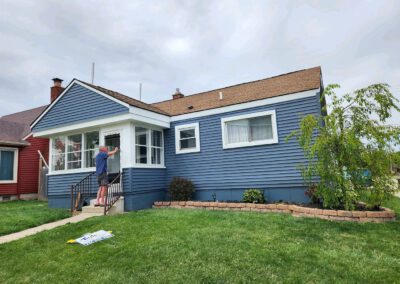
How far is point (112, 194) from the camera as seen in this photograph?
27.7 feet

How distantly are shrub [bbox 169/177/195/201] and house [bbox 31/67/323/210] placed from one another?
1.53 ft

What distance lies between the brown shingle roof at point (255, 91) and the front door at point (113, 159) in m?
2.56

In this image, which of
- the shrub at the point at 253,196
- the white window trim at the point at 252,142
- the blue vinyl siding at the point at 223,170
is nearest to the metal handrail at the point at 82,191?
the blue vinyl siding at the point at 223,170

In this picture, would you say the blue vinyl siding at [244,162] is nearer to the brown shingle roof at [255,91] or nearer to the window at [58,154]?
the brown shingle roof at [255,91]

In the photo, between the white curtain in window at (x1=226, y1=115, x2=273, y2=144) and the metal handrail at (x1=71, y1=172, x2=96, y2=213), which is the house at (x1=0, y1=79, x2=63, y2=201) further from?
the white curtain in window at (x1=226, y1=115, x2=273, y2=144)

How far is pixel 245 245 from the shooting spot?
4.33m

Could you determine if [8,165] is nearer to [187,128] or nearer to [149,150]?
[149,150]

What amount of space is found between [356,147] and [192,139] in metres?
5.94

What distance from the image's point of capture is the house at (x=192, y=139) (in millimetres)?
8516

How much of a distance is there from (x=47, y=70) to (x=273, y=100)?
51.4 feet

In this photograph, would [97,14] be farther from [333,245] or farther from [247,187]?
[333,245]

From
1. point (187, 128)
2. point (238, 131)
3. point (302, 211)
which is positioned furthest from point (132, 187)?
point (302, 211)

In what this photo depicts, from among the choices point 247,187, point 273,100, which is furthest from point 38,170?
point 273,100

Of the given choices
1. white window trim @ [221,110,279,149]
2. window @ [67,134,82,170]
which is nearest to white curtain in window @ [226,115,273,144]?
white window trim @ [221,110,279,149]
